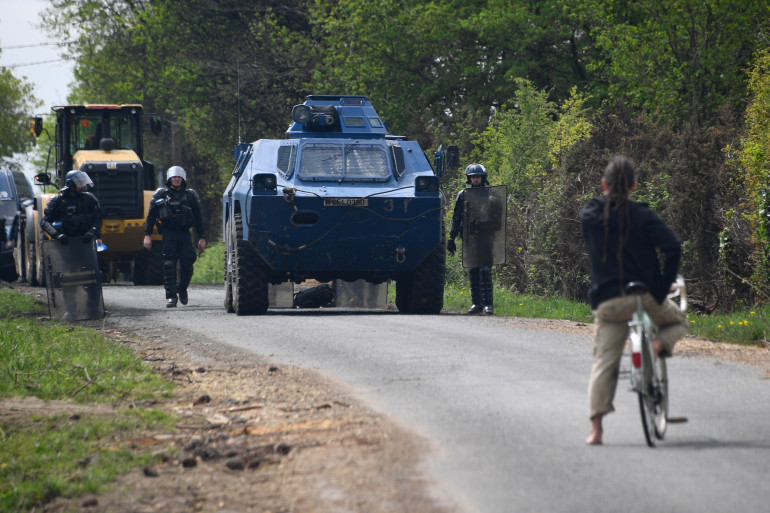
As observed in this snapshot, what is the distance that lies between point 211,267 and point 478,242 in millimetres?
22494

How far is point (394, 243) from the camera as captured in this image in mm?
16531

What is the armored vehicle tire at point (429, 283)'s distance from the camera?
16953 millimetres

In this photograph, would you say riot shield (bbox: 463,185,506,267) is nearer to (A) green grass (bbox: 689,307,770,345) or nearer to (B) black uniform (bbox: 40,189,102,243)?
(A) green grass (bbox: 689,307,770,345)

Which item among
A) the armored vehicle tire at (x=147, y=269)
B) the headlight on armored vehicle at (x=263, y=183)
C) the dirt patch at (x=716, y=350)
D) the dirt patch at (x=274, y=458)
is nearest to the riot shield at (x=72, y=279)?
the headlight on armored vehicle at (x=263, y=183)

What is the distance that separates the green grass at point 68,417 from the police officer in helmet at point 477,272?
528 centimetres

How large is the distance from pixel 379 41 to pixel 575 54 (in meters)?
5.64

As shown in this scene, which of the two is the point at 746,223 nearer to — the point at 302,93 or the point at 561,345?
the point at 561,345

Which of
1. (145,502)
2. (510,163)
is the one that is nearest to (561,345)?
(145,502)

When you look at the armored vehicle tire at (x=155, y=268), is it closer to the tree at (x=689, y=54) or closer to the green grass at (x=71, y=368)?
the tree at (x=689, y=54)

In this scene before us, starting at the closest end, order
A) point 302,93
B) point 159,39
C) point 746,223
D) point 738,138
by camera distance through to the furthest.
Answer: point 746,223, point 738,138, point 302,93, point 159,39

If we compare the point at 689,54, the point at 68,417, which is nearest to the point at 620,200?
the point at 68,417

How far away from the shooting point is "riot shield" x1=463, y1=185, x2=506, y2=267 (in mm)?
17188

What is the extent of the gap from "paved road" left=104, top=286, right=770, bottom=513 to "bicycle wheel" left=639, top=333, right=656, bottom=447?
13cm

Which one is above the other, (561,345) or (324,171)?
(324,171)
